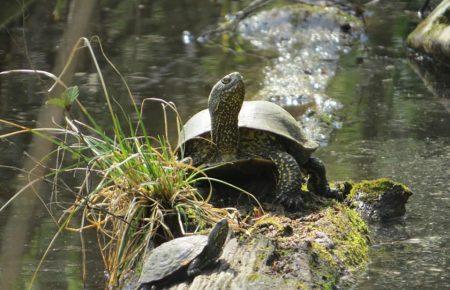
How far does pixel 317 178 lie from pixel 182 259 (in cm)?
175

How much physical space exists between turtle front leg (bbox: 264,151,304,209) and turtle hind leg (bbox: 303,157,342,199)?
0.44m

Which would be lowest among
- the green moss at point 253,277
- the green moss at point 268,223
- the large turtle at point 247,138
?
the green moss at point 268,223

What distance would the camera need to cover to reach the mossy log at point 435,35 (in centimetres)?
1158

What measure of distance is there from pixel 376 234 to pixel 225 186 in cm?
105

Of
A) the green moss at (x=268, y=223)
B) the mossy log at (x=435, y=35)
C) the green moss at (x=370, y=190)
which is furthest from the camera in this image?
the mossy log at (x=435, y=35)

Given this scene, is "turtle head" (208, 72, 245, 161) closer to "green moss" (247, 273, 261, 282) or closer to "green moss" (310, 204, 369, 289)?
"green moss" (310, 204, 369, 289)

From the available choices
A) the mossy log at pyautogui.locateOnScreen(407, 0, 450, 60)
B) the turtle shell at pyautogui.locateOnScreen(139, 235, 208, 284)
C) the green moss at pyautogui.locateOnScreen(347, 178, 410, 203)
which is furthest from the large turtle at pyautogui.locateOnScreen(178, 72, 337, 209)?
the mossy log at pyautogui.locateOnScreen(407, 0, 450, 60)

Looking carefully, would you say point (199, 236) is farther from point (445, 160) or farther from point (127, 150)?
point (445, 160)

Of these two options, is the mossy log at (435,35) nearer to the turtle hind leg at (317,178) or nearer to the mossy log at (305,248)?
the mossy log at (305,248)

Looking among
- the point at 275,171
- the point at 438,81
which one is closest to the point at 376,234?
the point at 275,171

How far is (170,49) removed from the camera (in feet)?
41.4

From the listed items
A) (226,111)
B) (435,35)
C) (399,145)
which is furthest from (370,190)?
(435,35)

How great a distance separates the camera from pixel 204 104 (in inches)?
374

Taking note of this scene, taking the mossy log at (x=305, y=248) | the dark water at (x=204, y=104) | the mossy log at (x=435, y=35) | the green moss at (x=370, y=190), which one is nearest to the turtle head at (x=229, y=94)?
the mossy log at (x=305, y=248)
